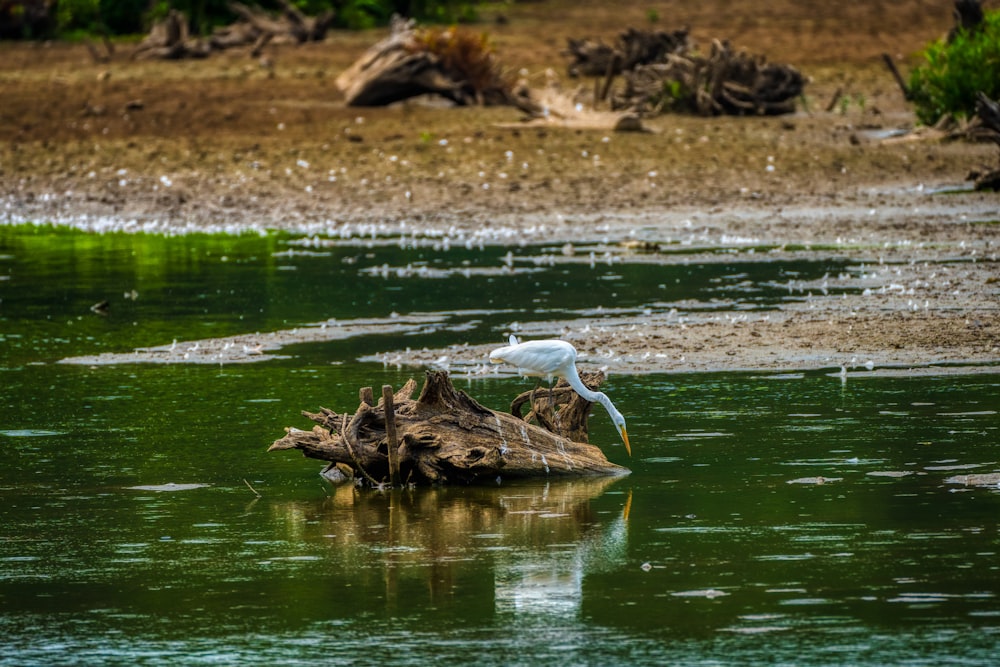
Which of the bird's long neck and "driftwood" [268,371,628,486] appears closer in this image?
"driftwood" [268,371,628,486]

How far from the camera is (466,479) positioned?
394 inches

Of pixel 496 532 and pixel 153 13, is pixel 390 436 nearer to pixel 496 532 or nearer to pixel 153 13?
pixel 496 532

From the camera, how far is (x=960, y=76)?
89.7ft

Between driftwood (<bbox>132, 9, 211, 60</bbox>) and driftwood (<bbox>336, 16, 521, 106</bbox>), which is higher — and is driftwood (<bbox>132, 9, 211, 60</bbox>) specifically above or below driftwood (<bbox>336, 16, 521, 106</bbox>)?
above

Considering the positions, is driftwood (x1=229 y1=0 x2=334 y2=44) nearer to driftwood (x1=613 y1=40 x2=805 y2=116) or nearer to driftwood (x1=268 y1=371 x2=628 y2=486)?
driftwood (x1=613 y1=40 x2=805 y2=116)

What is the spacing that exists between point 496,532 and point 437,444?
1.15 m

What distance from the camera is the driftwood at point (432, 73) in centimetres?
3238

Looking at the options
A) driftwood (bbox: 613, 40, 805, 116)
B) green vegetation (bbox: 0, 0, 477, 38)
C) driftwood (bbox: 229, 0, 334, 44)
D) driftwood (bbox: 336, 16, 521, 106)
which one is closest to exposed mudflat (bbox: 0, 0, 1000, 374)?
driftwood (bbox: 613, 40, 805, 116)

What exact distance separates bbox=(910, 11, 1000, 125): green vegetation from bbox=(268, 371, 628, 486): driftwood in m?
18.5

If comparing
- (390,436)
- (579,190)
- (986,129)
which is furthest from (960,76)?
(390,436)

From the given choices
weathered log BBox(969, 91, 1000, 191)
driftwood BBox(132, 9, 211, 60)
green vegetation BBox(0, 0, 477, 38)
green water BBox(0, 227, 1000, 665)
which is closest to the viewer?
green water BBox(0, 227, 1000, 665)

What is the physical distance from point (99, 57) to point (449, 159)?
15086mm

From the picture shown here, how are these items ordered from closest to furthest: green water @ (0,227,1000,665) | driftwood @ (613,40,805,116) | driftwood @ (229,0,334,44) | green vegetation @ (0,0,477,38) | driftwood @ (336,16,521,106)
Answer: green water @ (0,227,1000,665) < driftwood @ (613,40,805,116) < driftwood @ (336,16,521,106) < driftwood @ (229,0,334,44) < green vegetation @ (0,0,477,38)

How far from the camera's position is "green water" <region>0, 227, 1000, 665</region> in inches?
277
